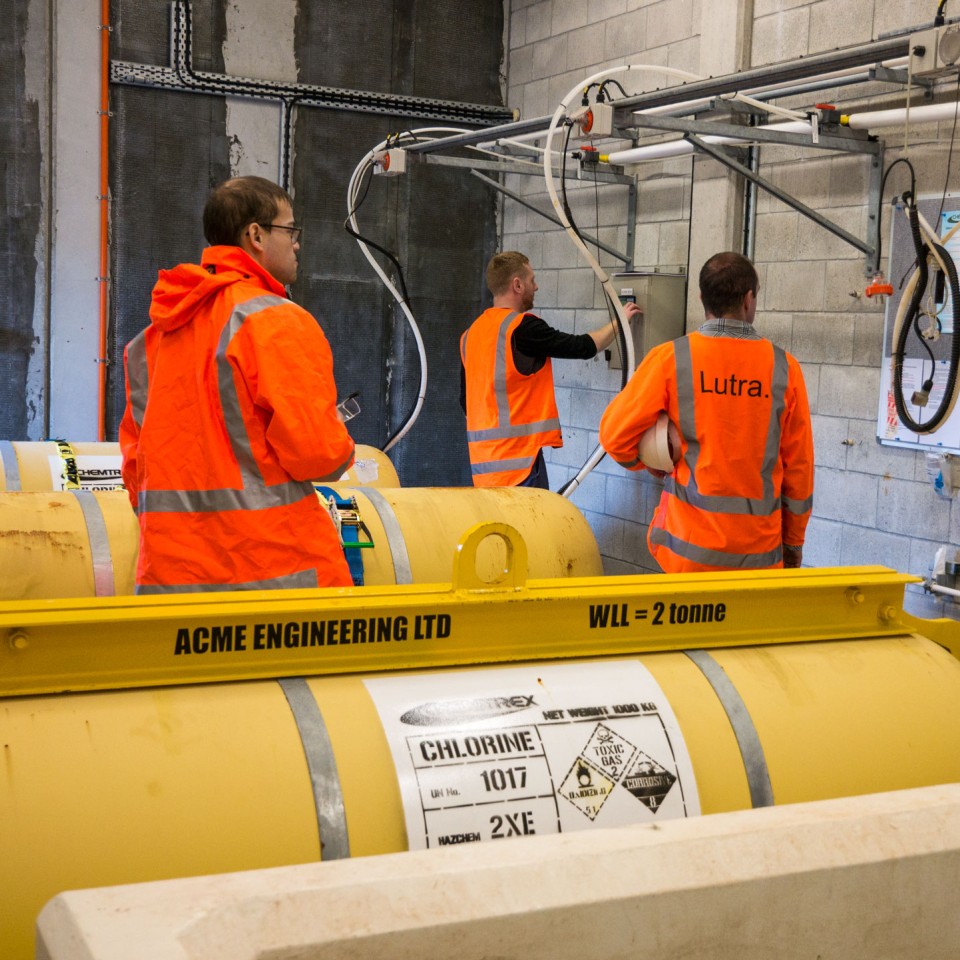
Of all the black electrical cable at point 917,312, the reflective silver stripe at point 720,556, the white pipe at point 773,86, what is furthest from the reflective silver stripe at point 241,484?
the white pipe at point 773,86

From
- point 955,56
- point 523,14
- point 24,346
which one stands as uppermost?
point 523,14

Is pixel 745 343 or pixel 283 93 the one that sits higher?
pixel 283 93

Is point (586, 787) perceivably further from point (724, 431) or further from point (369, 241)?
point (369, 241)

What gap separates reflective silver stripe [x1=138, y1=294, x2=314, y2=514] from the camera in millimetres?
2291

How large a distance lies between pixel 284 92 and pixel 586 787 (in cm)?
604

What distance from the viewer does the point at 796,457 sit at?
3336mm

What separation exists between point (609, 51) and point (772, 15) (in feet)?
4.71

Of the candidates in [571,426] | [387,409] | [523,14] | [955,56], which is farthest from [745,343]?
[523,14]

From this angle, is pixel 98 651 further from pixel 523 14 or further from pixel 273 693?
pixel 523 14

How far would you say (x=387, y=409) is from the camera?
746cm

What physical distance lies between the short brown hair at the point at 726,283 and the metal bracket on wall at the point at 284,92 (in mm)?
4278

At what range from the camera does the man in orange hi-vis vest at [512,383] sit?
5250 millimetres

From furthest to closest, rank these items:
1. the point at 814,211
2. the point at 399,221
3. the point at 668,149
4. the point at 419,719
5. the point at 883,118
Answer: the point at 399,221
the point at 668,149
the point at 814,211
the point at 883,118
the point at 419,719

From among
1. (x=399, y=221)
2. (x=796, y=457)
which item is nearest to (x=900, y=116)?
(x=796, y=457)
